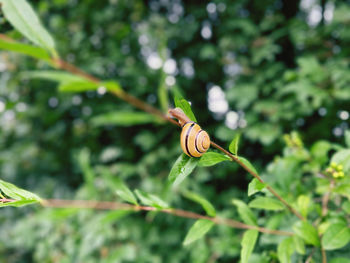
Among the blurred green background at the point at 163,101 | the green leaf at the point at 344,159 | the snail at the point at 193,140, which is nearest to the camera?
the snail at the point at 193,140

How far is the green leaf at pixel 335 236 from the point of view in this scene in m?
0.52

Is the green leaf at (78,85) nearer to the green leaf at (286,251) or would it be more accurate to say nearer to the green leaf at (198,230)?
the green leaf at (198,230)

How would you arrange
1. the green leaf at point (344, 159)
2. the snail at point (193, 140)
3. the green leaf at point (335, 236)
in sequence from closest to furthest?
the snail at point (193, 140) → the green leaf at point (335, 236) → the green leaf at point (344, 159)

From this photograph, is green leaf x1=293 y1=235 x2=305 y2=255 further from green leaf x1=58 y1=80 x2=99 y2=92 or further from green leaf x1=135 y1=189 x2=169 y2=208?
green leaf x1=58 y1=80 x2=99 y2=92

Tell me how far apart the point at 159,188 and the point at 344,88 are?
0.96m

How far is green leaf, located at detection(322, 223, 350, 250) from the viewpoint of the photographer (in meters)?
0.52

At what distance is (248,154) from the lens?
140cm

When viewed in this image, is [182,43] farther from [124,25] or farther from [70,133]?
[70,133]

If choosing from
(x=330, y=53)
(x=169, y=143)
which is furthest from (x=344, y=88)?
(x=169, y=143)

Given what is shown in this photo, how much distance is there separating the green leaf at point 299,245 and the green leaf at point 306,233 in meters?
0.02

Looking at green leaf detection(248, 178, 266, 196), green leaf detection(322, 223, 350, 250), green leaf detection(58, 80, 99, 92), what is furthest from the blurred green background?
green leaf detection(248, 178, 266, 196)

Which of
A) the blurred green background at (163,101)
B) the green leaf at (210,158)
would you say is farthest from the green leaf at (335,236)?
the blurred green background at (163,101)

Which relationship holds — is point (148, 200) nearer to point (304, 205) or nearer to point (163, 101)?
point (304, 205)

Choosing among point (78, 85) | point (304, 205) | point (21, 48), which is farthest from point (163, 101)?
point (304, 205)
